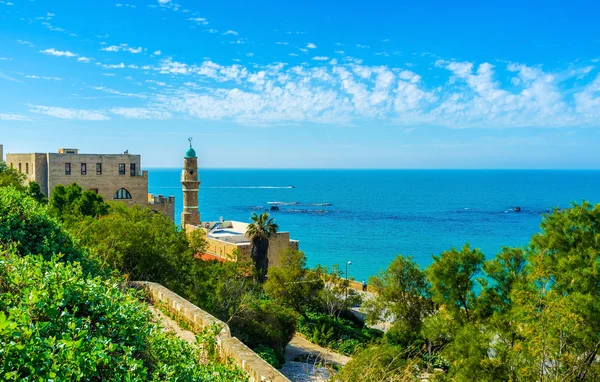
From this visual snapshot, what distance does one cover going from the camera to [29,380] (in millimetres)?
4074

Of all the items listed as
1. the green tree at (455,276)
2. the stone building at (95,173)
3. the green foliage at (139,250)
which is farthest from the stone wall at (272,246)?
the green tree at (455,276)

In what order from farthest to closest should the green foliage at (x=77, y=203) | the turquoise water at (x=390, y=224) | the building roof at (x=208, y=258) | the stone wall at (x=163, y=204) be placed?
the turquoise water at (x=390, y=224) → the stone wall at (x=163, y=204) → the building roof at (x=208, y=258) → the green foliage at (x=77, y=203)

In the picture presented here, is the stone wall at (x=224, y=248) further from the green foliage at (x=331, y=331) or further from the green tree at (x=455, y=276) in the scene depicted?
the green tree at (x=455, y=276)

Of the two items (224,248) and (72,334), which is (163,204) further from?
(72,334)

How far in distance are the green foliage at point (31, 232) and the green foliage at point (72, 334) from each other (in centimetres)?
397

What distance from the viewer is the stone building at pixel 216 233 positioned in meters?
38.7

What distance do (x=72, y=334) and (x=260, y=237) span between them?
3017cm

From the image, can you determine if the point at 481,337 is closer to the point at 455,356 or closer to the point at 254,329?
the point at 455,356

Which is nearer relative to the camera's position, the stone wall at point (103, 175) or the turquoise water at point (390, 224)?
the stone wall at point (103, 175)

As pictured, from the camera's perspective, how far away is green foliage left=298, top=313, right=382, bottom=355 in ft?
90.6

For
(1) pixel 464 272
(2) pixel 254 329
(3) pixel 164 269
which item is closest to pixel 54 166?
(3) pixel 164 269

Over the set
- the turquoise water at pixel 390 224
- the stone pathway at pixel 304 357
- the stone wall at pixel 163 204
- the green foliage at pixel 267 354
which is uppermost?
the stone wall at pixel 163 204

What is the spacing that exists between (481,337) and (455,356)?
4.57 ft

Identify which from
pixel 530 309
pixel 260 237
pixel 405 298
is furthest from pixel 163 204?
pixel 530 309
